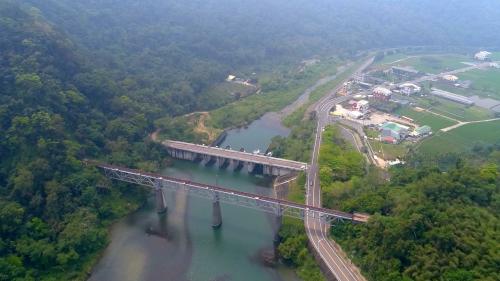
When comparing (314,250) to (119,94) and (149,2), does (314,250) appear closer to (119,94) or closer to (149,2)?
(119,94)

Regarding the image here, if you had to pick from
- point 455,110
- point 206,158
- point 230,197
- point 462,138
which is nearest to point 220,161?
point 206,158

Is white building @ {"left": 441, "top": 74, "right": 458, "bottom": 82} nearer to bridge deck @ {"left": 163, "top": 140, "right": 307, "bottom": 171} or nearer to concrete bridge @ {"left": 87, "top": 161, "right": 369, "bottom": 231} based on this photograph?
bridge deck @ {"left": 163, "top": 140, "right": 307, "bottom": 171}

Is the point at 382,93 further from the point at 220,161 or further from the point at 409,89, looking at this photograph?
the point at 220,161

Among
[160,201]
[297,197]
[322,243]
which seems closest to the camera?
[322,243]

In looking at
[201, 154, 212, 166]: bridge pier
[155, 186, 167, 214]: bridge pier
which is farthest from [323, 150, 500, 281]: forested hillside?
[201, 154, 212, 166]: bridge pier

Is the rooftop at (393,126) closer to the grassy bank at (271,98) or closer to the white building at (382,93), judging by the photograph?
the white building at (382,93)

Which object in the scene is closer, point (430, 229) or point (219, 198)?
point (430, 229)
